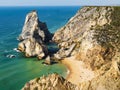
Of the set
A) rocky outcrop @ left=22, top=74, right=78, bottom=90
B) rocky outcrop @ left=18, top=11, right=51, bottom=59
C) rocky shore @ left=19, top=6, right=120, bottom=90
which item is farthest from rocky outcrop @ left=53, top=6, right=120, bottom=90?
rocky outcrop @ left=18, top=11, right=51, bottom=59

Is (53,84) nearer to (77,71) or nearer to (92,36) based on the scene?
(77,71)

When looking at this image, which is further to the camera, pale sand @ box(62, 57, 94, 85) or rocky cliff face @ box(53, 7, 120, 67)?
rocky cliff face @ box(53, 7, 120, 67)

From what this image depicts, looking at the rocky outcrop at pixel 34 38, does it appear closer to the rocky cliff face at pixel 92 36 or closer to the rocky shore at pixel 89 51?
the rocky shore at pixel 89 51

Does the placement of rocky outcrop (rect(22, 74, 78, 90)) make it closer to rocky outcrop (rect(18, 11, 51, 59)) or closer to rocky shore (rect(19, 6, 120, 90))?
rocky shore (rect(19, 6, 120, 90))

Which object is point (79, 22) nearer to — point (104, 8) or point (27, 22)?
point (104, 8)

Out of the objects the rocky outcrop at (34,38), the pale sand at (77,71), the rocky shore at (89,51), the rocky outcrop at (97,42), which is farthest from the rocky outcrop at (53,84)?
the rocky outcrop at (34,38)

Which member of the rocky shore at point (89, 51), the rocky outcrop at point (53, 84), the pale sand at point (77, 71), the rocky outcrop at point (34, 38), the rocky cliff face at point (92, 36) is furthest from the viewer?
the rocky outcrop at point (34, 38)
